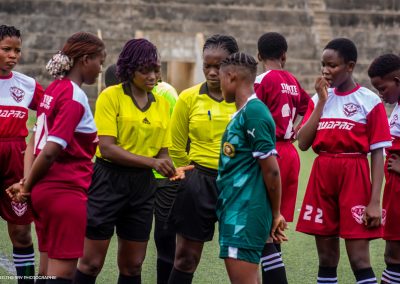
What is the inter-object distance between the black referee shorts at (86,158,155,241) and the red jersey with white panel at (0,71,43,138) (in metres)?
1.02

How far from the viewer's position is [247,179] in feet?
17.7

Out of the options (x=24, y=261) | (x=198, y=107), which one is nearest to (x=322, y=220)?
(x=198, y=107)

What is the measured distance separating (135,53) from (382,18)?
18.9 meters

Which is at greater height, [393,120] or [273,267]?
[393,120]

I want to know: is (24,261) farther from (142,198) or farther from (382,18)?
(382,18)

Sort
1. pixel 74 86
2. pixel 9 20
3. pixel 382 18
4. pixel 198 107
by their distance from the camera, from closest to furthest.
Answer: pixel 74 86
pixel 198 107
pixel 9 20
pixel 382 18

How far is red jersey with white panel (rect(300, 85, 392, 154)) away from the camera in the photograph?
6363 mm

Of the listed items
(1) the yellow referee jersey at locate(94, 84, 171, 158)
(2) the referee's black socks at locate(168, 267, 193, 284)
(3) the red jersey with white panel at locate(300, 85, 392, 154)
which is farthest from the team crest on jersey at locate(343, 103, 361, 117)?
(2) the referee's black socks at locate(168, 267, 193, 284)

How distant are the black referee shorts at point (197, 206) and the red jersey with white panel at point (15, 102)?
4.52 ft

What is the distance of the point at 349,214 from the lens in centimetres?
633

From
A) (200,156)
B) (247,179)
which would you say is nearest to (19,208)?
(200,156)

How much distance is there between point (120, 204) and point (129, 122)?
536 mm

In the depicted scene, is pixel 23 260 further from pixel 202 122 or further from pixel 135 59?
pixel 135 59

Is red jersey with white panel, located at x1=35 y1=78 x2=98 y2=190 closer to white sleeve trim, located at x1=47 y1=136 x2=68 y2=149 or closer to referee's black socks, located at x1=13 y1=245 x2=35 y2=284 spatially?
white sleeve trim, located at x1=47 y1=136 x2=68 y2=149
